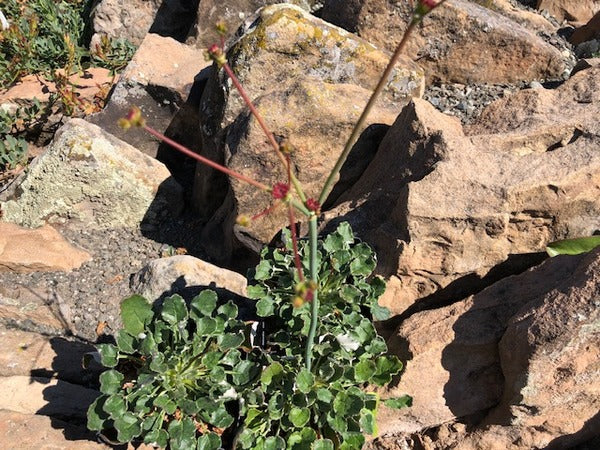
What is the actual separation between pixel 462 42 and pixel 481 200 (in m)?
3.02

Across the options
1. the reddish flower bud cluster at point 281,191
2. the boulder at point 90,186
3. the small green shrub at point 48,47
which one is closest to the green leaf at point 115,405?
the reddish flower bud cluster at point 281,191

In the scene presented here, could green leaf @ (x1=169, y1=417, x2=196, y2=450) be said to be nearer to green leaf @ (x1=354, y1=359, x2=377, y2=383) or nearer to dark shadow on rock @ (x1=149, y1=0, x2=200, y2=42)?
green leaf @ (x1=354, y1=359, x2=377, y2=383)

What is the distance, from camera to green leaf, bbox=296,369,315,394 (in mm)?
3307

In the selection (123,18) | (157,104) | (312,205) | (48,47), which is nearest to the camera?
(312,205)

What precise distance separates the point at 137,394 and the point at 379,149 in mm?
2628

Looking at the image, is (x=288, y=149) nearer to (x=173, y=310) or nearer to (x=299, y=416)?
(x=299, y=416)

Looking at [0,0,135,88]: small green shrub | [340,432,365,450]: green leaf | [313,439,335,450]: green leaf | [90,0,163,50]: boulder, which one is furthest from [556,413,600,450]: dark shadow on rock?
[90,0,163,50]: boulder

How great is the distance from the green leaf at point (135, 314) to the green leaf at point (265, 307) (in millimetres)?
694

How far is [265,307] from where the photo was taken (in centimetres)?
372

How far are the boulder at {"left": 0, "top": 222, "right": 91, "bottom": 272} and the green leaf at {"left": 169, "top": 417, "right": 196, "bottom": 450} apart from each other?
2564mm

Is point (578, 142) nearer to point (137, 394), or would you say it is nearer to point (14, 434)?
point (137, 394)

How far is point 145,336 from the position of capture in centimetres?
372

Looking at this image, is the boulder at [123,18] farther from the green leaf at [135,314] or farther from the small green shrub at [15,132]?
the green leaf at [135,314]

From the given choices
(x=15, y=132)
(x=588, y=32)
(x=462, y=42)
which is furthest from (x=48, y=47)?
(x=588, y=32)
